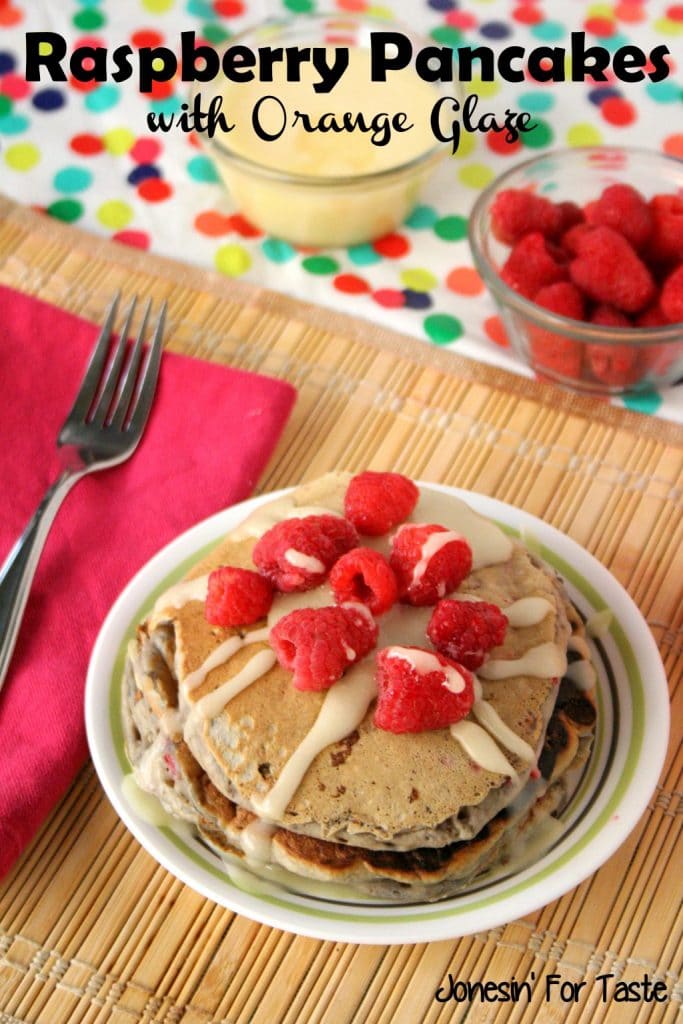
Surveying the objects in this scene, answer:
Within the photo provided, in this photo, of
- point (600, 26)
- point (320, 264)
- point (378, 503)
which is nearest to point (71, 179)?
point (320, 264)

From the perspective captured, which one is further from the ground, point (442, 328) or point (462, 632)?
point (462, 632)

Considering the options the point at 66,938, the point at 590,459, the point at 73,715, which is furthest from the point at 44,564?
the point at 590,459

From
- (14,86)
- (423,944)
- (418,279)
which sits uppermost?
(14,86)

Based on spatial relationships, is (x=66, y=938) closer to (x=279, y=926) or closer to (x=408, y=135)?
(x=279, y=926)

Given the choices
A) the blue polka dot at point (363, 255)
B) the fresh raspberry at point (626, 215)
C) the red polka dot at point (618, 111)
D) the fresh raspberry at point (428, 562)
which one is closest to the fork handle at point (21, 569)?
the fresh raspberry at point (428, 562)

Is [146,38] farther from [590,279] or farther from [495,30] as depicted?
[590,279]

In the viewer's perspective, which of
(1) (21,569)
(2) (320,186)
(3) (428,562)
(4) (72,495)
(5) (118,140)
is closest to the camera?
(3) (428,562)

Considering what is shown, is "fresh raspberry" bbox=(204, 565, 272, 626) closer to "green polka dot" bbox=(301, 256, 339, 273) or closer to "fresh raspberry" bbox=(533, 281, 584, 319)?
"fresh raspberry" bbox=(533, 281, 584, 319)
